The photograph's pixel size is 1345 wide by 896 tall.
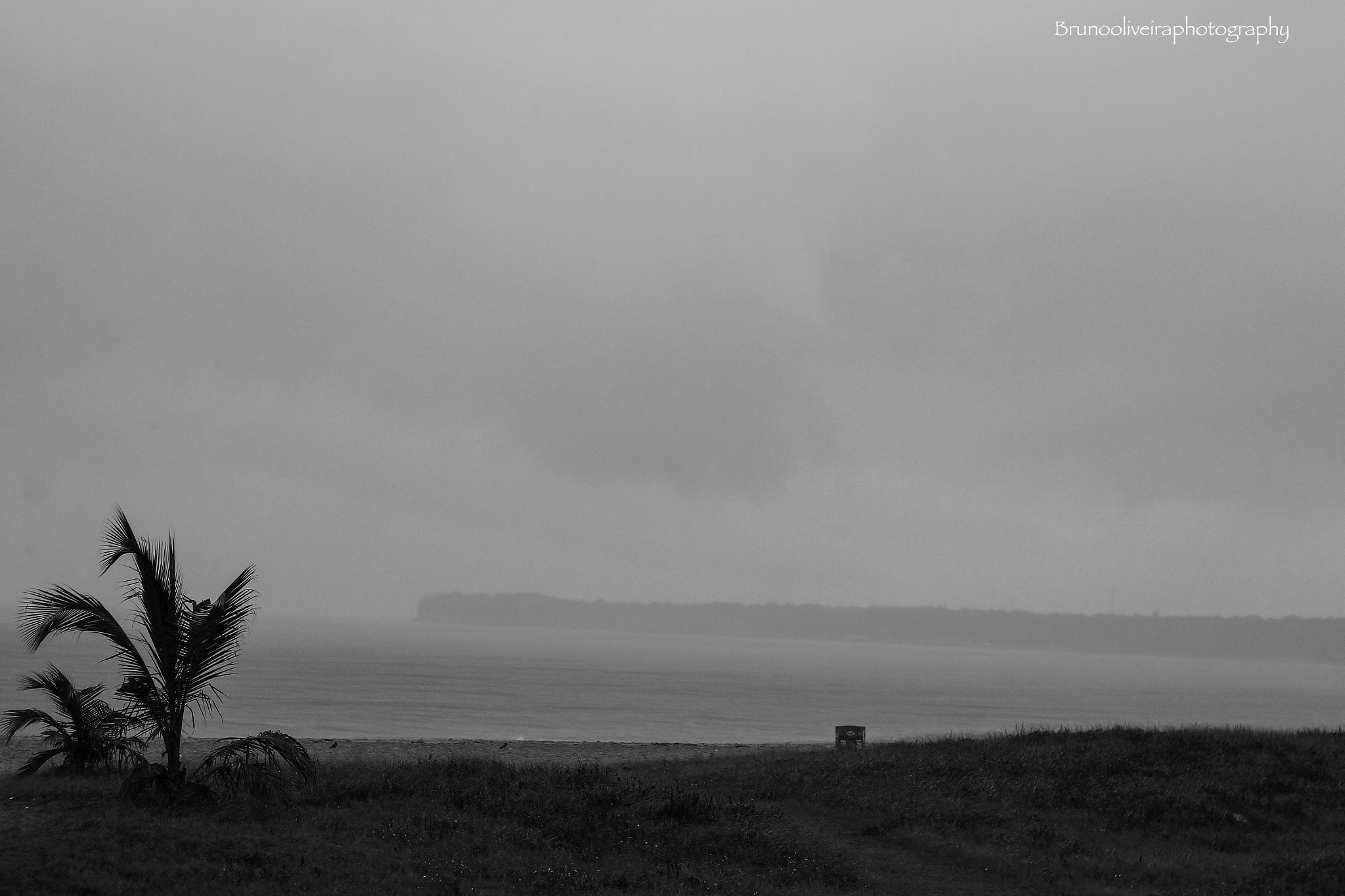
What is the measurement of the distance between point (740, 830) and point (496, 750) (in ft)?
52.0

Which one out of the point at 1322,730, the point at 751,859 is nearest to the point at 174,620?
the point at 751,859

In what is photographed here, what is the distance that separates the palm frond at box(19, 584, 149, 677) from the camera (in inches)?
525

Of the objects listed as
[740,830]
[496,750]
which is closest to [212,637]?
[740,830]

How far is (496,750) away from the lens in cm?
2877

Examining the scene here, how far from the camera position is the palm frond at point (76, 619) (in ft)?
43.7

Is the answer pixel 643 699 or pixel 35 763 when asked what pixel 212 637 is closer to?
pixel 35 763

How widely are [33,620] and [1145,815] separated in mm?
16388

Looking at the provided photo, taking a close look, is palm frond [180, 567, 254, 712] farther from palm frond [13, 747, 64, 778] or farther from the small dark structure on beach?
the small dark structure on beach

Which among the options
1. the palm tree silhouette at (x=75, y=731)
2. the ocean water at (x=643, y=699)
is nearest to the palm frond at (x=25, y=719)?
the palm tree silhouette at (x=75, y=731)

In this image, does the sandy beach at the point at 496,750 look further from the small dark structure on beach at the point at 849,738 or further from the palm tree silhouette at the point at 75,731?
the palm tree silhouette at the point at 75,731

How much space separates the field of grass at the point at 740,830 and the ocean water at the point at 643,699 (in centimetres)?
2787

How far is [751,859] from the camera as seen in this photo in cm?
1335

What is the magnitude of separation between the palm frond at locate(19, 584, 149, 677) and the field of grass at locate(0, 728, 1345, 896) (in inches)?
75.3

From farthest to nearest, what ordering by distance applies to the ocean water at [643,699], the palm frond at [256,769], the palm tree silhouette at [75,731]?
the ocean water at [643,699] < the palm tree silhouette at [75,731] < the palm frond at [256,769]
